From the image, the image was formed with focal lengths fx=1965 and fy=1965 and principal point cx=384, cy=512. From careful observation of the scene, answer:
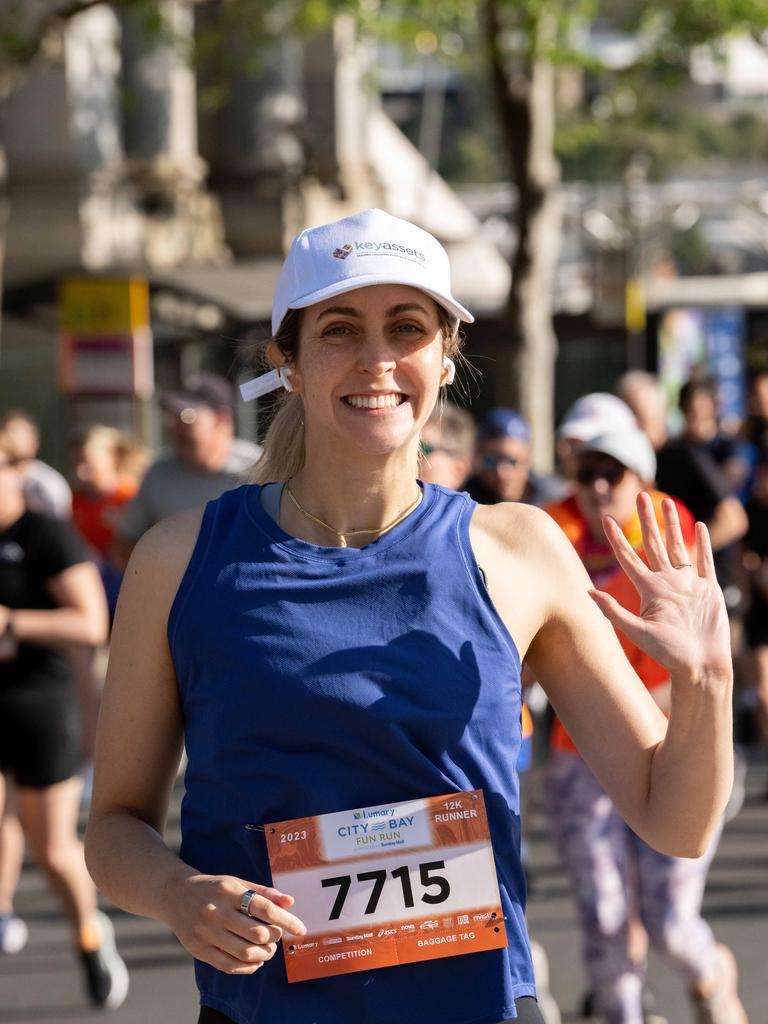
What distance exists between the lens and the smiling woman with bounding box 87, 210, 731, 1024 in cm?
260

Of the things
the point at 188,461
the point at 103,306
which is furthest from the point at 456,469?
the point at 103,306

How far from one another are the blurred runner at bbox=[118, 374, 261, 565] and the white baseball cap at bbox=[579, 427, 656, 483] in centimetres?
314

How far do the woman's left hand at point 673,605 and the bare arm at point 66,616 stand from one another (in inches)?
171

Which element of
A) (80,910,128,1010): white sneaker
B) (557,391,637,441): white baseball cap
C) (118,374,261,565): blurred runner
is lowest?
(80,910,128,1010): white sneaker

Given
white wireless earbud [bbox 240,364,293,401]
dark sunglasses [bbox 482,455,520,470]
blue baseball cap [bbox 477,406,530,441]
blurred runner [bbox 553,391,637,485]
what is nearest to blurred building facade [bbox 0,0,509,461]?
blue baseball cap [bbox 477,406,530,441]

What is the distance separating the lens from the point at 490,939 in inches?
105

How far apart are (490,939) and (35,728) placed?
14.9 ft

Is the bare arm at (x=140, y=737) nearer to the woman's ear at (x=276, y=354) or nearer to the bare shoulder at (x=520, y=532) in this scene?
the woman's ear at (x=276, y=354)

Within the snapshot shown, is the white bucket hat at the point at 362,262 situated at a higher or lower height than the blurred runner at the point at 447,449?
higher

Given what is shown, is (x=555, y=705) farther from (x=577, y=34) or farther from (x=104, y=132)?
(x=104, y=132)

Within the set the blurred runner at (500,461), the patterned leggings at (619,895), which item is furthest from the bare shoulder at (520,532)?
the blurred runner at (500,461)

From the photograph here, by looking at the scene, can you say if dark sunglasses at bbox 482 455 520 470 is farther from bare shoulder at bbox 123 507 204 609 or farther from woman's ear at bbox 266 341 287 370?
bare shoulder at bbox 123 507 204 609

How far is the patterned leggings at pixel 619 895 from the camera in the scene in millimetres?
5273

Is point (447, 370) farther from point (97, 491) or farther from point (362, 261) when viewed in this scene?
point (97, 491)
